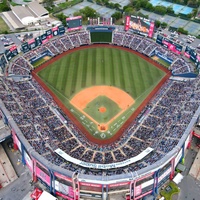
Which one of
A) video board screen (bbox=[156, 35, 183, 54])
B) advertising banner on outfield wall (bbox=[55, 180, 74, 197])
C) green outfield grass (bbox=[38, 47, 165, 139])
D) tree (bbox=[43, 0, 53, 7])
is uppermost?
tree (bbox=[43, 0, 53, 7])

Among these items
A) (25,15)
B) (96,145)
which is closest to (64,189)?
(96,145)

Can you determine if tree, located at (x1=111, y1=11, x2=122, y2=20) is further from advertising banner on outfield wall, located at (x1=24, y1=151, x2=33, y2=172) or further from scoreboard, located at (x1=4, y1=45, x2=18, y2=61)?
advertising banner on outfield wall, located at (x1=24, y1=151, x2=33, y2=172)

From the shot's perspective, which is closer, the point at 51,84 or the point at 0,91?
the point at 0,91

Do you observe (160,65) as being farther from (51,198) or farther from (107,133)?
(51,198)

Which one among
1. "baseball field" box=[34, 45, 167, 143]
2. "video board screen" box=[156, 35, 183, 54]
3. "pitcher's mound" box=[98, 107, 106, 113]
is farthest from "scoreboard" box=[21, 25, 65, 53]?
"pitcher's mound" box=[98, 107, 106, 113]

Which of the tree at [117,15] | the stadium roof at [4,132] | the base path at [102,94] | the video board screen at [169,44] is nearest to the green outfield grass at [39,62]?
the base path at [102,94]

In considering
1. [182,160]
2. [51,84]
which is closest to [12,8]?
[51,84]

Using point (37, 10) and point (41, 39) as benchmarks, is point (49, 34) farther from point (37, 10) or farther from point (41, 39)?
point (37, 10)

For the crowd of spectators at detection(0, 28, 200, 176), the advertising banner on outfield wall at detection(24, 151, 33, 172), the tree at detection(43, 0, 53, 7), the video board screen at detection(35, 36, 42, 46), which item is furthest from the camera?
the tree at detection(43, 0, 53, 7)
